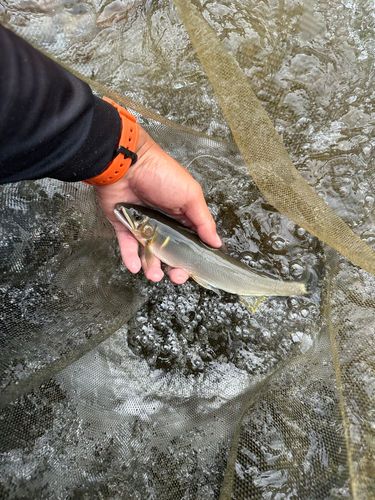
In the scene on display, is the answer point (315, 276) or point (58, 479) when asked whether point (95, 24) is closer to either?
point (315, 276)

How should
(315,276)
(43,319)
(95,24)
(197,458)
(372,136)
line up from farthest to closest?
(95,24) < (372,136) < (315,276) < (43,319) < (197,458)

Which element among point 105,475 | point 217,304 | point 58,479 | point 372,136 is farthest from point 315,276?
point 58,479

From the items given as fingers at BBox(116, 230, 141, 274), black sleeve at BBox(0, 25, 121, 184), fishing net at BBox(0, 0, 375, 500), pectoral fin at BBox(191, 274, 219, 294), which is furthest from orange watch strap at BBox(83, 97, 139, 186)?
pectoral fin at BBox(191, 274, 219, 294)

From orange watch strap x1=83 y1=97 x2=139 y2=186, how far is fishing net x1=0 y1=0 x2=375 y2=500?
1.94 feet

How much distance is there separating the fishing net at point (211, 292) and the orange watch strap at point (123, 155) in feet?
1.94

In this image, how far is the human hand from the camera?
2209mm

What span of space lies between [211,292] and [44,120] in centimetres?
170

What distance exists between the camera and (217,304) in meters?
2.52

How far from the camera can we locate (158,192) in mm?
2277

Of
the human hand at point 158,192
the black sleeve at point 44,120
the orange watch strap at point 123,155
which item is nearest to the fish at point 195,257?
the human hand at point 158,192

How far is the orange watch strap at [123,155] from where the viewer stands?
198 cm

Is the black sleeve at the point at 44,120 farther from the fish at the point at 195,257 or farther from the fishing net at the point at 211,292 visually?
the fishing net at the point at 211,292

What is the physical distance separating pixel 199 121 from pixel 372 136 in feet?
5.23

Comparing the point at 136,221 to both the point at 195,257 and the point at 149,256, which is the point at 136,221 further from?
the point at 195,257
